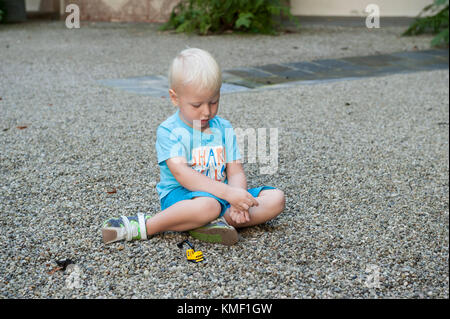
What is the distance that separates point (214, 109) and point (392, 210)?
3.60 feet

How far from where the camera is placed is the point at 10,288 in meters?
1.86

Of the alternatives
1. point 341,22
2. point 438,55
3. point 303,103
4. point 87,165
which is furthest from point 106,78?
point 341,22

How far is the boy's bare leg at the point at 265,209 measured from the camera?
2.26 meters

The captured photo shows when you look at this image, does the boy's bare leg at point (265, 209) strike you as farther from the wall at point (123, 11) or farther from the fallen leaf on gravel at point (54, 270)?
the wall at point (123, 11)

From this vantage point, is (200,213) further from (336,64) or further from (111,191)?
(336,64)

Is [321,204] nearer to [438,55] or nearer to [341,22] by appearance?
[438,55]

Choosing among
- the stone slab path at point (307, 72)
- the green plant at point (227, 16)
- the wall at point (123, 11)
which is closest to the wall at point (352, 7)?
the green plant at point (227, 16)

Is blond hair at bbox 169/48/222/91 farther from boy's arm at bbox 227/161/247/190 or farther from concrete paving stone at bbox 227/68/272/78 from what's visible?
concrete paving stone at bbox 227/68/272/78

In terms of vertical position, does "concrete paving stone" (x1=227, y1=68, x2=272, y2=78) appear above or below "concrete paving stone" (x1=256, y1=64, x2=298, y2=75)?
below

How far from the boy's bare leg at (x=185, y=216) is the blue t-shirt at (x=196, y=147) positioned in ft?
0.47

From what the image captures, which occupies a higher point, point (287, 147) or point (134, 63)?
point (134, 63)

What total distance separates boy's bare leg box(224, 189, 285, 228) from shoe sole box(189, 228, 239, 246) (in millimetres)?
107

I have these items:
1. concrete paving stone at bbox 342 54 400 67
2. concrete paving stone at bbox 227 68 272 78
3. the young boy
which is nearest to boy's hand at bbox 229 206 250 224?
the young boy

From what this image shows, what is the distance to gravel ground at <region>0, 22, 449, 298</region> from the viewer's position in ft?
6.35
